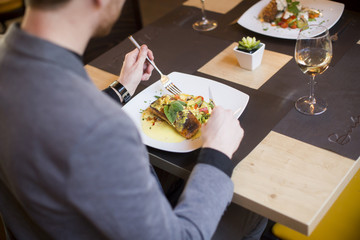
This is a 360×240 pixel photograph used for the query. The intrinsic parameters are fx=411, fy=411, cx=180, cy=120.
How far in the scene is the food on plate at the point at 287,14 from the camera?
1.65m

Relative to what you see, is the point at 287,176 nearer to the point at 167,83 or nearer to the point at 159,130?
the point at 159,130

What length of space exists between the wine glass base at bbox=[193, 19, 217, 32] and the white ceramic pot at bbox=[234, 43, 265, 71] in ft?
1.20

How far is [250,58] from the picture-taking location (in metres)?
1.44

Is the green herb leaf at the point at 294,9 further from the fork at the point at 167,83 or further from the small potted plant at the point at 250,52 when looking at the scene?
the fork at the point at 167,83

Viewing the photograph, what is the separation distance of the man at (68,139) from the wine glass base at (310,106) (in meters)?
0.59

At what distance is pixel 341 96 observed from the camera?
50.8 inches

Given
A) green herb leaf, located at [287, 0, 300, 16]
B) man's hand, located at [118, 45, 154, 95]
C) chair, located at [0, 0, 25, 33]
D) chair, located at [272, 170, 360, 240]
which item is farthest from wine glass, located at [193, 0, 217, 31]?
chair, located at [0, 0, 25, 33]

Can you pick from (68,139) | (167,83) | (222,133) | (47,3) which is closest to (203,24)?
(167,83)

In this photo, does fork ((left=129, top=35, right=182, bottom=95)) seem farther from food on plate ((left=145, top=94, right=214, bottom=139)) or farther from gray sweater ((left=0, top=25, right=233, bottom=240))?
gray sweater ((left=0, top=25, right=233, bottom=240))

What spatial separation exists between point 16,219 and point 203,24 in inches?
45.5

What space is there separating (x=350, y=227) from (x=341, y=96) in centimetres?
40

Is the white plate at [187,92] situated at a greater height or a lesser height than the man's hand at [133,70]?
lesser

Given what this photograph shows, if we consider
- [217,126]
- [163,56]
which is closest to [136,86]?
[163,56]

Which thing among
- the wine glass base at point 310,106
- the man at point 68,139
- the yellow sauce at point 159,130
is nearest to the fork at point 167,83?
the yellow sauce at point 159,130
